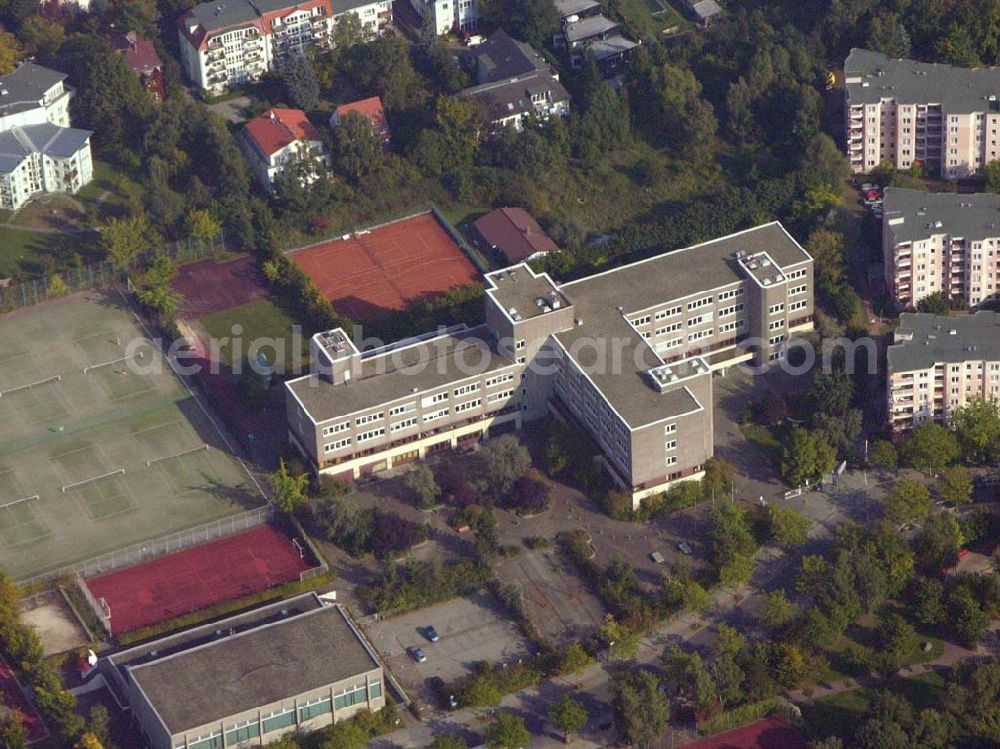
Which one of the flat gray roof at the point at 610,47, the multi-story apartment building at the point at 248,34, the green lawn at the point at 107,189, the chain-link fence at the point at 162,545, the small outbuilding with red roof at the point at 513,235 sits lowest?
the chain-link fence at the point at 162,545

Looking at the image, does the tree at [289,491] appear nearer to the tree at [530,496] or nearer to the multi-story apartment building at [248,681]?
the multi-story apartment building at [248,681]

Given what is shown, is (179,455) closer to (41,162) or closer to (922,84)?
(41,162)

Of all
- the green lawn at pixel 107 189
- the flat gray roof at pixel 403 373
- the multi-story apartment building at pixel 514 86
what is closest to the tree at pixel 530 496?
the flat gray roof at pixel 403 373

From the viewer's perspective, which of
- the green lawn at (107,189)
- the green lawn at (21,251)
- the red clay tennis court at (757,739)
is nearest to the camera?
the red clay tennis court at (757,739)

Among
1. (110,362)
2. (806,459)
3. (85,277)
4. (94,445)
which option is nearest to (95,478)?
(94,445)

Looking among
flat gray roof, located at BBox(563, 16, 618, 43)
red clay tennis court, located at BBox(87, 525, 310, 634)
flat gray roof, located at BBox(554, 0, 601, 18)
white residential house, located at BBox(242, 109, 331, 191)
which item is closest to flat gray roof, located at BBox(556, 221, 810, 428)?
red clay tennis court, located at BBox(87, 525, 310, 634)

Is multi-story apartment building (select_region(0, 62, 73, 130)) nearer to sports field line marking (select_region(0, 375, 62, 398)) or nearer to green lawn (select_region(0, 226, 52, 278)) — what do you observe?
green lawn (select_region(0, 226, 52, 278))
